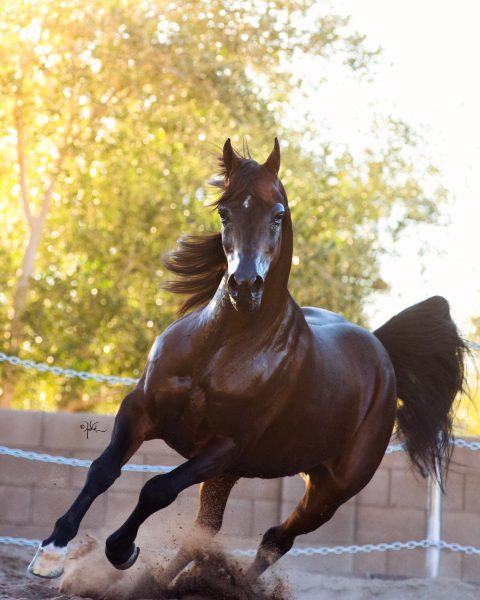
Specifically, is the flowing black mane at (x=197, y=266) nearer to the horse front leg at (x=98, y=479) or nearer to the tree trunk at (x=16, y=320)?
the horse front leg at (x=98, y=479)

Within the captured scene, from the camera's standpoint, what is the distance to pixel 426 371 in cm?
503

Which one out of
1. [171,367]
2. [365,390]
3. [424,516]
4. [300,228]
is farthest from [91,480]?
[300,228]

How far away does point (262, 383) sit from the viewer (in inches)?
144

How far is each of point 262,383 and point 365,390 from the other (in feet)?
2.77

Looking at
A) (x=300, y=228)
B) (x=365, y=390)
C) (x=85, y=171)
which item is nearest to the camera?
(x=365, y=390)

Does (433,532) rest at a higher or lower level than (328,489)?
lower

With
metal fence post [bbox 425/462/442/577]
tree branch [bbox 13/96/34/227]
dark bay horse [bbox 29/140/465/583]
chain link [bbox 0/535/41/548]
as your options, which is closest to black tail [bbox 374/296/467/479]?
dark bay horse [bbox 29/140/465/583]

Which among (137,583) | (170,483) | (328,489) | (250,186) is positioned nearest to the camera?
(250,186)

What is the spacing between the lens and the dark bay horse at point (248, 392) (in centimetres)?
341

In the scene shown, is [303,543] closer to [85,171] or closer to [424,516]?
[424,516]

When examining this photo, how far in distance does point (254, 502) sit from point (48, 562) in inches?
111

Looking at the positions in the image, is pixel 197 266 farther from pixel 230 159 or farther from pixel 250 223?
pixel 250 223

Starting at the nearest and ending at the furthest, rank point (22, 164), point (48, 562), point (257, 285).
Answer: point (257, 285) → point (48, 562) → point (22, 164)

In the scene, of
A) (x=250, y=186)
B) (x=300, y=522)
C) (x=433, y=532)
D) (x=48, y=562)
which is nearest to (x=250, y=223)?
(x=250, y=186)
